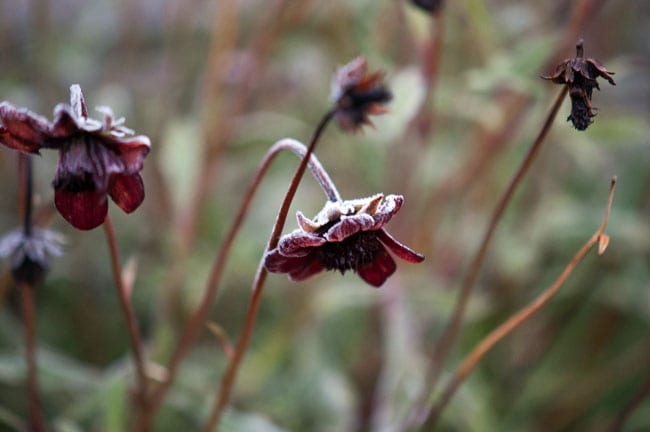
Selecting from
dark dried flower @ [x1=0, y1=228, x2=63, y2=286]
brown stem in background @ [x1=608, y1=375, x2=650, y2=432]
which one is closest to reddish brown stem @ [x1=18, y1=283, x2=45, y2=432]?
dark dried flower @ [x1=0, y1=228, x2=63, y2=286]

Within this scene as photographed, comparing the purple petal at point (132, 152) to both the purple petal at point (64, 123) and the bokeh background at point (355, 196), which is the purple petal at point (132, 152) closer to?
the purple petal at point (64, 123)

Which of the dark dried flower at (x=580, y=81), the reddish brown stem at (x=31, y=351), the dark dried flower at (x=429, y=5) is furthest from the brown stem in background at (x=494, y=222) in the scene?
the reddish brown stem at (x=31, y=351)

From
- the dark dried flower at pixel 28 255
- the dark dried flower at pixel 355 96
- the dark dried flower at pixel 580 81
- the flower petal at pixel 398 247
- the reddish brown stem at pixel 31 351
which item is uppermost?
the dark dried flower at pixel 580 81

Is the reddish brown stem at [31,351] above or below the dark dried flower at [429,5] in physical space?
below

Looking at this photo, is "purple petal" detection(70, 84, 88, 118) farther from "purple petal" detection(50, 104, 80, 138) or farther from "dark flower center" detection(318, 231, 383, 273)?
"dark flower center" detection(318, 231, 383, 273)

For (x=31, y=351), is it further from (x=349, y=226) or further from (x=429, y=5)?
(x=429, y=5)
